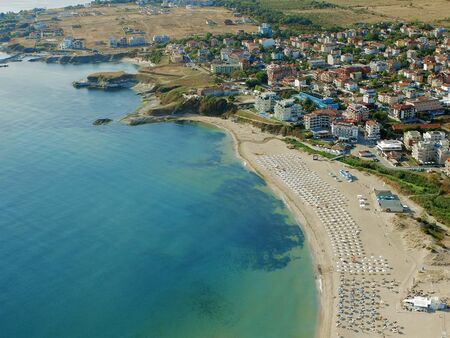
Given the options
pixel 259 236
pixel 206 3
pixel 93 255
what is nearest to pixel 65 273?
pixel 93 255

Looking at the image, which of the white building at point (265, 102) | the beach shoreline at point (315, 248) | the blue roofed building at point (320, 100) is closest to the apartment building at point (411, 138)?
the blue roofed building at point (320, 100)

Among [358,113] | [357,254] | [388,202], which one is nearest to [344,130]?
[358,113]

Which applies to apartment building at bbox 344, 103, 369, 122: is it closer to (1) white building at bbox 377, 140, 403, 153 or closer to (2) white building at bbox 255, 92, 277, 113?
(1) white building at bbox 377, 140, 403, 153

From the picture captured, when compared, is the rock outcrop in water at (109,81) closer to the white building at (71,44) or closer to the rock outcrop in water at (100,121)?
the rock outcrop in water at (100,121)

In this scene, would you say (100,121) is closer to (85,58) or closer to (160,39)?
(85,58)

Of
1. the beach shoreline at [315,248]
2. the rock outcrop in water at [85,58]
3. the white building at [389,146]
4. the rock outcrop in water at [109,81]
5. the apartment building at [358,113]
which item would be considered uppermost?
the rock outcrop in water at [85,58]

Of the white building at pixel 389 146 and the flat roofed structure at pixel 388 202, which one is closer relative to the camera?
the flat roofed structure at pixel 388 202
